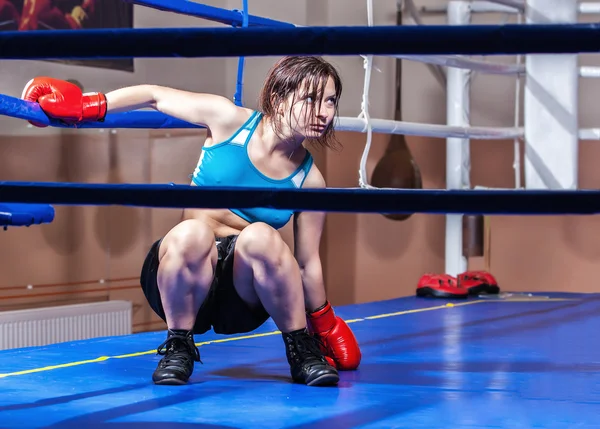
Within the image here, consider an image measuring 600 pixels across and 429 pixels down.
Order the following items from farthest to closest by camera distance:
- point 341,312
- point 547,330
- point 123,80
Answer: point 123,80 < point 341,312 < point 547,330

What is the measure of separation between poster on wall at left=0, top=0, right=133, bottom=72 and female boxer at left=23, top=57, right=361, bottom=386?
1.80m

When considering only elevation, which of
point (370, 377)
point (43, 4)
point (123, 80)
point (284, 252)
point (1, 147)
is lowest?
point (370, 377)

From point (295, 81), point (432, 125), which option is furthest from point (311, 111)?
point (432, 125)

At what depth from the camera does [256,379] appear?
59.0 inches

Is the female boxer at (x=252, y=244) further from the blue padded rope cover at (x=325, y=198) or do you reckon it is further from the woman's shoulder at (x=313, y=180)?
the blue padded rope cover at (x=325, y=198)

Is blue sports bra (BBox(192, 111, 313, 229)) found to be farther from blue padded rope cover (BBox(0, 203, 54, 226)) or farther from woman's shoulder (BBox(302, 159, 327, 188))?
blue padded rope cover (BBox(0, 203, 54, 226))

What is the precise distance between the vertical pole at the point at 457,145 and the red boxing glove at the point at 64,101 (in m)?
2.22

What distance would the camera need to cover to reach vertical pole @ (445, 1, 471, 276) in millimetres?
3361

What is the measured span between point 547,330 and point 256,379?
3.38ft

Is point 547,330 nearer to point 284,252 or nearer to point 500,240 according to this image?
point 284,252

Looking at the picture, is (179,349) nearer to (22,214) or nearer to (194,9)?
(22,214)

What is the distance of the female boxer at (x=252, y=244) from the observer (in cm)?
144

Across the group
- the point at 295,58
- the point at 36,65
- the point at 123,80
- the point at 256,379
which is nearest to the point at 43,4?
the point at 36,65

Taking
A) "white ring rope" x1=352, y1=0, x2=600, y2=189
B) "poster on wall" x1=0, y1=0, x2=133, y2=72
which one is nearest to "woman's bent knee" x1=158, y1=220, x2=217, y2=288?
"white ring rope" x1=352, y1=0, x2=600, y2=189
